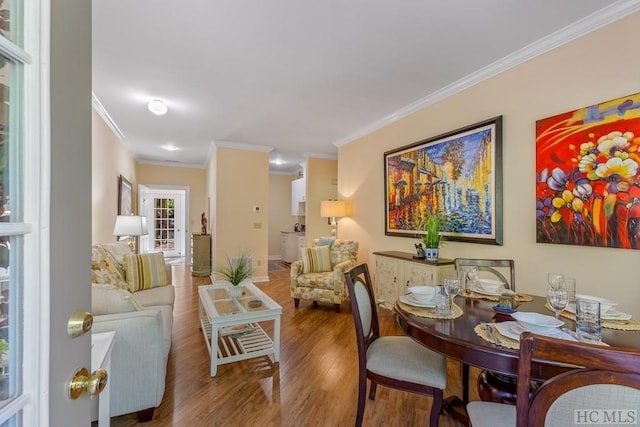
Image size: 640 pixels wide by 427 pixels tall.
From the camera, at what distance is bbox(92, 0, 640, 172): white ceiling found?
199cm

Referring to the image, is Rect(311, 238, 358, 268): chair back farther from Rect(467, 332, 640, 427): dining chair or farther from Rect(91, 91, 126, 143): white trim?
Rect(91, 91, 126, 143): white trim

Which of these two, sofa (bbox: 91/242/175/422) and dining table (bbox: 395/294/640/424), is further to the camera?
sofa (bbox: 91/242/175/422)

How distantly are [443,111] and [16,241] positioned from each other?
11.6 ft

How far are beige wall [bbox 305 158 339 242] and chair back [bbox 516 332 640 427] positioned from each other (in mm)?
5261

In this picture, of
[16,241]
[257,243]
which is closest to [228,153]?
[257,243]

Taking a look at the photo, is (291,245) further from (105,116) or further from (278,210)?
(105,116)

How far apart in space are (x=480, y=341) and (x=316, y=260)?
3.08 meters

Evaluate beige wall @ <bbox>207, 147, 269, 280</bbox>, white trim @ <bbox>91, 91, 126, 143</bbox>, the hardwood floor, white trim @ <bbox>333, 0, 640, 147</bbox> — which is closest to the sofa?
the hardwood floor

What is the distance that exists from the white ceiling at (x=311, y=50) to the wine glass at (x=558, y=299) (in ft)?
Result: 5.90

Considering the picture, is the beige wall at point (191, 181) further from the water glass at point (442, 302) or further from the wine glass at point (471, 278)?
the water glass at point (442, 302)

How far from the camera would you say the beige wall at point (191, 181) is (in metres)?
7.20

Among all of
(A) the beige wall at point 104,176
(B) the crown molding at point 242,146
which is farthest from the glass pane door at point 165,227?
(B) the crown molding at point 242,146

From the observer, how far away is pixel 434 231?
3.12m

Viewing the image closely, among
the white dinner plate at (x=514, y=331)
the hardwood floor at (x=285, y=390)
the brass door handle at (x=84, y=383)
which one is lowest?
the hardwood floor at (x=285, y=390)
